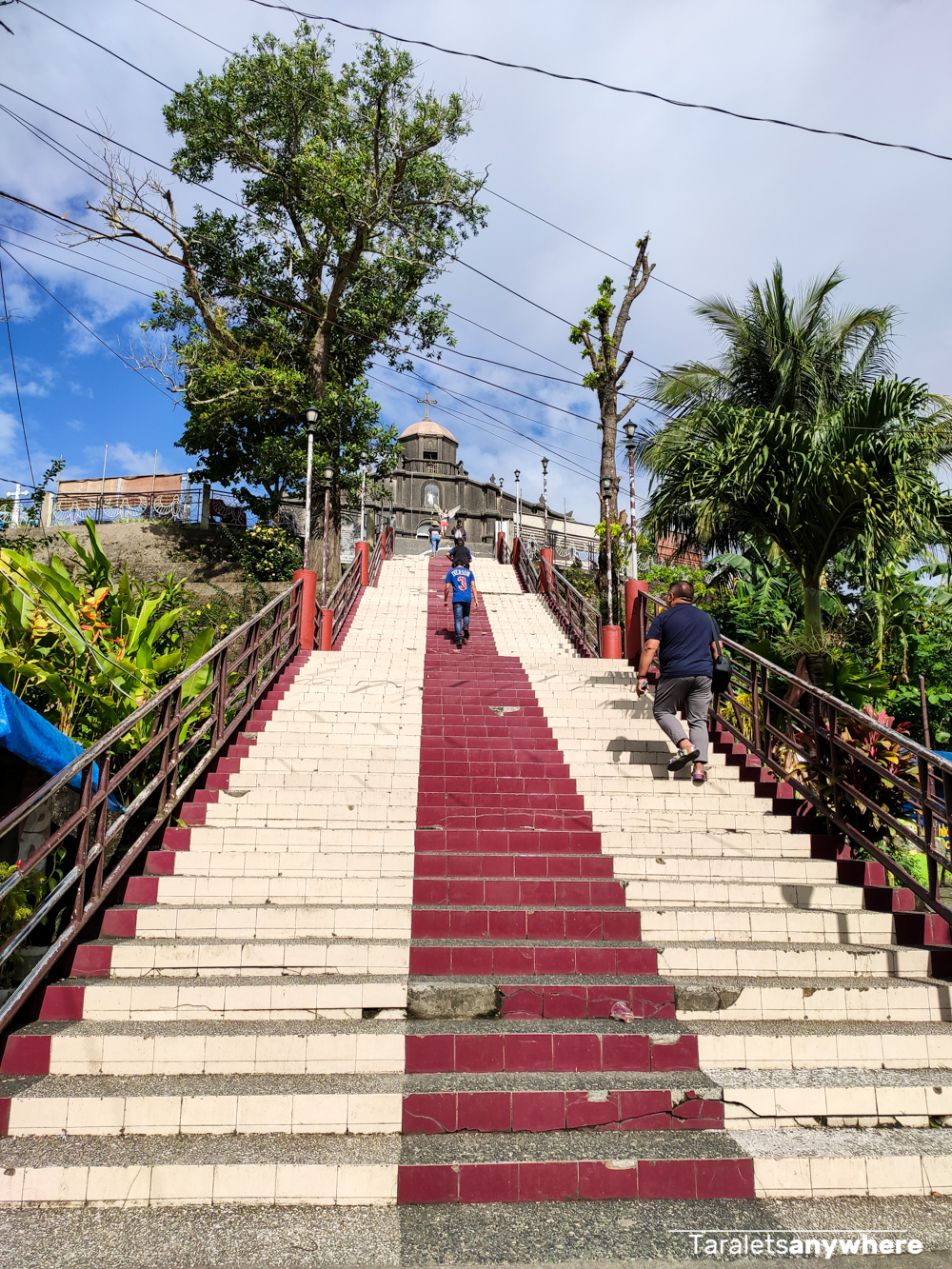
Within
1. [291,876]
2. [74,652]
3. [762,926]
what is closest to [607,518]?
[74,652]

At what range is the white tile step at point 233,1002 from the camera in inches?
161

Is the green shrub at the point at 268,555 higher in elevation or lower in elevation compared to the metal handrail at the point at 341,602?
higher

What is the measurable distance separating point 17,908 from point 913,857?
9.51m

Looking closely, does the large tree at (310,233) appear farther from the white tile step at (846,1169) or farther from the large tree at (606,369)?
the white tile step at (846,1169)

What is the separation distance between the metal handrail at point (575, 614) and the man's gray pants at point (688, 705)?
5381 mm

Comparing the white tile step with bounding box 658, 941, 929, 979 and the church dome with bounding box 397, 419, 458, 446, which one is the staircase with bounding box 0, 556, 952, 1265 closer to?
the white tile step with bounding box 658, 941, 929, 979

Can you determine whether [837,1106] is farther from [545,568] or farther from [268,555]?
[268,555]

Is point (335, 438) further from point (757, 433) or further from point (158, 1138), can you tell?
point (158, 1138)

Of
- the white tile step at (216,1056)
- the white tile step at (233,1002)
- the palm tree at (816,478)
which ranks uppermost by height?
the palm tree at (816,478)

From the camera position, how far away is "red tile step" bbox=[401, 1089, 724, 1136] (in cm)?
351

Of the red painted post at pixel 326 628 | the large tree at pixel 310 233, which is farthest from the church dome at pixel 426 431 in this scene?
the red painted post at pixel 326 628

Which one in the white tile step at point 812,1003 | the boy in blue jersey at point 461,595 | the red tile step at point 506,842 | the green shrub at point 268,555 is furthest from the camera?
the green shrub at point 268,555

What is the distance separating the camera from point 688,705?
6.59 m

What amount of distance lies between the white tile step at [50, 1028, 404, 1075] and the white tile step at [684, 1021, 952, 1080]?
63.5 inches
